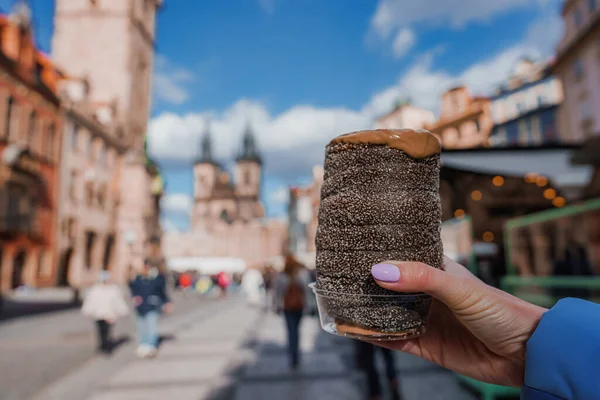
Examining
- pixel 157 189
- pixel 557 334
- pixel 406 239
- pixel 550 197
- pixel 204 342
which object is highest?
pixel 157 189

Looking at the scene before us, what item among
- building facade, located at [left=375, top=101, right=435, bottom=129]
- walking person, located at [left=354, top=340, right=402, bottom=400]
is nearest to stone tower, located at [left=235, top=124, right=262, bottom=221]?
building facade, located at [left=375, top=101, right=435, bottom=129]

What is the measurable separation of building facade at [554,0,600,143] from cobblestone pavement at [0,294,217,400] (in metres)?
24.6

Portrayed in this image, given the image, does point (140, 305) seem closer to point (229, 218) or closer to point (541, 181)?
point (541, 181)

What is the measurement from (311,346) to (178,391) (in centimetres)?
364

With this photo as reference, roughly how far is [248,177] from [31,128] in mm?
82246

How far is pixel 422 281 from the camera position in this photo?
116cm

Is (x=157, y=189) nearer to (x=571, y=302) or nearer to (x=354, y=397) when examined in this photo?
(x=354, y=397)

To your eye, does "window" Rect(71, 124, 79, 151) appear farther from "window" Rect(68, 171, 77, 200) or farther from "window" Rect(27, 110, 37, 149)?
"window" Rect(27, 110, 37, 149)

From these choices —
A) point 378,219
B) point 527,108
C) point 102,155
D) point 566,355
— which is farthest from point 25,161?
point 527,108

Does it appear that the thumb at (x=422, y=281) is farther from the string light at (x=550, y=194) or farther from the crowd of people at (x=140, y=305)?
the string light at (x=550, y=194)

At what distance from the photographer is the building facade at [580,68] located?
22.9 meters

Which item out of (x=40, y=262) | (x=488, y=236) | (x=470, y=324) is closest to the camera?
(x=470, y=324)

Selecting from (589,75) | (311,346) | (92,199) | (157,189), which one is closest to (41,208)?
(92,199)

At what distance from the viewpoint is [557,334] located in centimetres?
103
